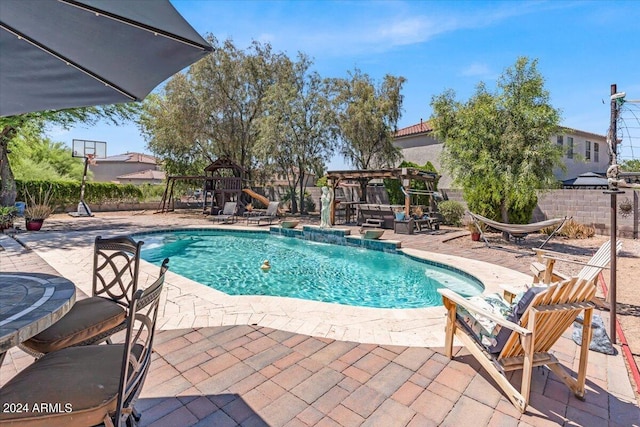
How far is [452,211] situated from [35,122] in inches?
698

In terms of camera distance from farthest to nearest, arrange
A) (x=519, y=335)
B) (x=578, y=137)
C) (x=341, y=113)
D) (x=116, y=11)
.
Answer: (x=578, y=137) → (x=341, y=113) → (x=519, y=335) → (x=116, y=11)

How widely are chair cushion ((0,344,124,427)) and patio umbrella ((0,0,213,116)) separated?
6.20 feet

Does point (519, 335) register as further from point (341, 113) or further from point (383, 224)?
point (341, 113)

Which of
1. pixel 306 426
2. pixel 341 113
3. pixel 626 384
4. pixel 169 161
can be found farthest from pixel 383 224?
pixel 169 161

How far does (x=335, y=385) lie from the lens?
2385 mm

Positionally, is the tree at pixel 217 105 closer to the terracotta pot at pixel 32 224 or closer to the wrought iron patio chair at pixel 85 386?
the terracotta pot at pixel 32 224

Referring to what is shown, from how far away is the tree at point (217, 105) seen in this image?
1559cm

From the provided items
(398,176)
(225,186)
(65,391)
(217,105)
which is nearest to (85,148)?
(225,186)

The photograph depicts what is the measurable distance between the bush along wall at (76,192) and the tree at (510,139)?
18.1m

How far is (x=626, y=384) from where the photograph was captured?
2.49 m

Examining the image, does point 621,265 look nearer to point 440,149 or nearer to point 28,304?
point 28,304

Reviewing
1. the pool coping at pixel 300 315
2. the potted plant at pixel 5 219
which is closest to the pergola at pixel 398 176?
the pool coping at pixel 300 315

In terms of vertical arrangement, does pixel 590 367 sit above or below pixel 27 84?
below

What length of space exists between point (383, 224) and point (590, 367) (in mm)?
10137
